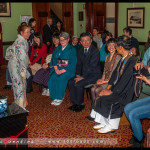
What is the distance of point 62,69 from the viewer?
14.8ft

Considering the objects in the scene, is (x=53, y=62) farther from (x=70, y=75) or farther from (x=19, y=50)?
(x=19, y=50)

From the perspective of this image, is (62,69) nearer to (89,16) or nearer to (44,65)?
(44,65)

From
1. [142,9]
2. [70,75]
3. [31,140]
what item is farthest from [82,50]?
[142,9]

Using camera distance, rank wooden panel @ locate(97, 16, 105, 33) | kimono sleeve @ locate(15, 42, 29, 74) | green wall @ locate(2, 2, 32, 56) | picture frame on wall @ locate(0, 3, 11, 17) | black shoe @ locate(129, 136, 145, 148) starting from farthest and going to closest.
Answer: wooden panel @ locate(97, 16, 105, 33), green wall @ locate(2, 2, 32, 56), picture frame on wall @ locate(0, 3, 11, 17), kimono sleeve @ locate(15, 42, 29, 74), black shoe @ locate(129, 136, 145, 148)

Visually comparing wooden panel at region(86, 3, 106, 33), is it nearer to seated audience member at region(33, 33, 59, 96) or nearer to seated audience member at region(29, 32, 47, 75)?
seated audience member at region(29, 32, 47, 75)

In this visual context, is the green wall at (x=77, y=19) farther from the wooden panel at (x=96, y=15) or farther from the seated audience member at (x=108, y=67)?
the seated audience member at (x=108, y=67)

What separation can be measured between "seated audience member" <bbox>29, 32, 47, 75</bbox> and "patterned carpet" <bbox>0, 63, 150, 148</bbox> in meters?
1.12

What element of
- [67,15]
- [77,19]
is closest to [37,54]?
[67,15]

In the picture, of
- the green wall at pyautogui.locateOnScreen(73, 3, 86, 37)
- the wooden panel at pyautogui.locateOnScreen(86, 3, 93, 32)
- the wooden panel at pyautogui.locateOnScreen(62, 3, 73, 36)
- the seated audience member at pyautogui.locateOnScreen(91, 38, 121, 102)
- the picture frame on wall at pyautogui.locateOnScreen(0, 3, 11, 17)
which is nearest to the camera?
the seated audience member at pyautogui.locateOnScreen(91, 38, 121, 102)

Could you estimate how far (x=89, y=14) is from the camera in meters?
9.27

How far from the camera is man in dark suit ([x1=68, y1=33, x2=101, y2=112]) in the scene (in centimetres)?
408

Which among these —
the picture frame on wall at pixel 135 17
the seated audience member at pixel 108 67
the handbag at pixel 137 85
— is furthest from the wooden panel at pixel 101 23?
the handbag at pixel 137 85

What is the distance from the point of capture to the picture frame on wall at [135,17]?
7309mm

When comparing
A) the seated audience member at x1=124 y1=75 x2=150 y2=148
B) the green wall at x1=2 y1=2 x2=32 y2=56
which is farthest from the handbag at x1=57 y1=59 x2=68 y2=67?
the green wall at x1=2 y1=2 x2=32 y2=56
